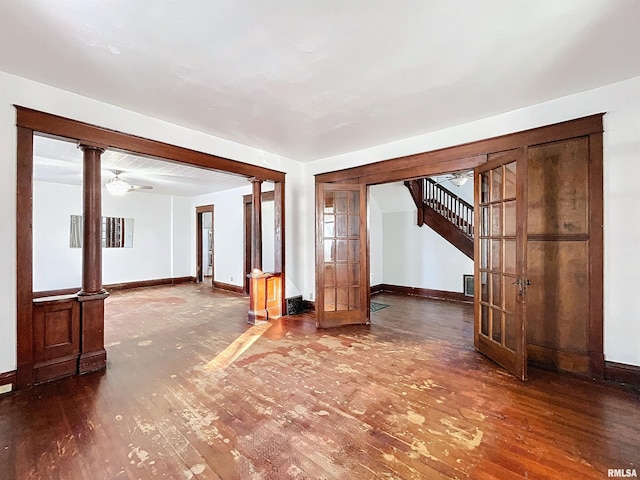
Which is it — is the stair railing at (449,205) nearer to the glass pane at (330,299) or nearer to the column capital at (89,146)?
the glass pane at (330,299)

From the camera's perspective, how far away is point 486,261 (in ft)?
10.9

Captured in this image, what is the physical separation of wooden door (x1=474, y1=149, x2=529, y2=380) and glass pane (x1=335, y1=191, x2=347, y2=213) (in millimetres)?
1851

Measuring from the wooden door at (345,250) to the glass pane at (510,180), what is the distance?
1942 millimetres

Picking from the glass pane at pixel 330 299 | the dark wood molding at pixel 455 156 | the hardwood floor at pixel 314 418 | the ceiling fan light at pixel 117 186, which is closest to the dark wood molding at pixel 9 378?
the hardwood floor at pixel 314 418

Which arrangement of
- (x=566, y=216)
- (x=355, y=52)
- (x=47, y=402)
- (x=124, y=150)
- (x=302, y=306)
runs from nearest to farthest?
(x=355, y=52) → (x=47, y=402) → (x=566, y=216) → (x=124, y=150) → (x=302, y=306)

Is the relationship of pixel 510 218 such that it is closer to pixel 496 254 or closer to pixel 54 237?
pixel 496 254

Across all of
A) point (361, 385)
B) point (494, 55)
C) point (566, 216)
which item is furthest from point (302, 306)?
point (494, 55)

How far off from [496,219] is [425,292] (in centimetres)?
366

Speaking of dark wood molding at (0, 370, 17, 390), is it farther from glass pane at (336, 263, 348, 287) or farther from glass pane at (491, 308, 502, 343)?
glass pane at (491, 308, 502, 343)

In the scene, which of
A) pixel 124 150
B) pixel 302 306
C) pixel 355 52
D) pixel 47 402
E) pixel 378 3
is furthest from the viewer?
pixel 302 306

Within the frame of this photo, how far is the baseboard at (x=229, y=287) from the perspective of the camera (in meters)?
7.25

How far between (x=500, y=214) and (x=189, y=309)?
5.20 meters

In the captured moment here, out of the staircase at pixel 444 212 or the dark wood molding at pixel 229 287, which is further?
the dark wood molding at pixel 229 287

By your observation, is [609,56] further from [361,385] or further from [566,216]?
[361,385]
